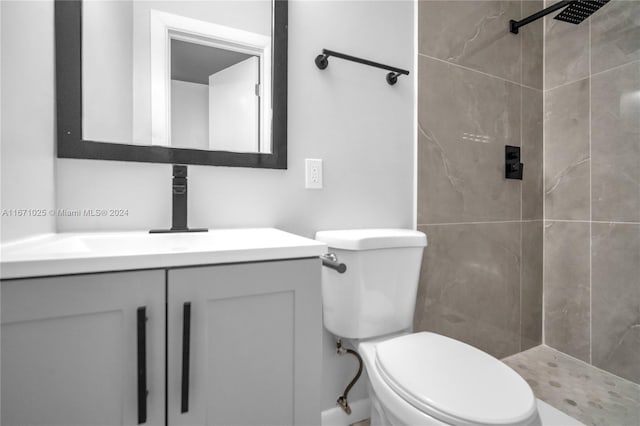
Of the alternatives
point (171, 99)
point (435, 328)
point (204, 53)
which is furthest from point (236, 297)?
point (435, 328)

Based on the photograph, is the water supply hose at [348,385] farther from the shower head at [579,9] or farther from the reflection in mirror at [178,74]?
the shower head at [579,9]

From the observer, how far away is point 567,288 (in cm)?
179

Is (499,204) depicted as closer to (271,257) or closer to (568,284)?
(568,284)

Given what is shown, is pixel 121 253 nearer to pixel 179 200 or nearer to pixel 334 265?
pixel 179 200

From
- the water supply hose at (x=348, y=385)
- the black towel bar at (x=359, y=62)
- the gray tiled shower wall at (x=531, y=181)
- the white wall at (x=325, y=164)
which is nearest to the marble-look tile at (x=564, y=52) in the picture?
Result: the gray tiled shower wall at (x=531, y=181)

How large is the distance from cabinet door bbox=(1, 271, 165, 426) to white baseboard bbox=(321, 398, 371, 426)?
850 mm

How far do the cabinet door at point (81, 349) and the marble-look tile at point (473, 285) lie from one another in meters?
1.15

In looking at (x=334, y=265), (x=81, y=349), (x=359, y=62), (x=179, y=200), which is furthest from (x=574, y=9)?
(x=81, y=349)

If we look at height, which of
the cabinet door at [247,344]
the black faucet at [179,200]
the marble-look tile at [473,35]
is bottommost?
the cabinet door at [247,344]

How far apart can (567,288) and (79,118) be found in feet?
7.78

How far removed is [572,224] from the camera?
1765 millimetres

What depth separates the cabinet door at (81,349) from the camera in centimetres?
52

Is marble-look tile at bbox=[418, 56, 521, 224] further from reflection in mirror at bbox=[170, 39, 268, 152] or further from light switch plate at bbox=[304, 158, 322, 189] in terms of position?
reflection in mirror at bbox=[170, 39, 268, 152]

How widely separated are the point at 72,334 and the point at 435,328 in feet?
4.54
